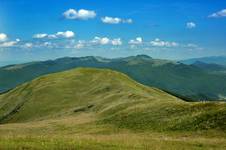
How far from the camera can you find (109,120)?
64.8 metres

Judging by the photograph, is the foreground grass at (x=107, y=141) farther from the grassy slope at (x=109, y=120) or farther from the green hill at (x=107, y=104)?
the green hill at (x=107, y=104)

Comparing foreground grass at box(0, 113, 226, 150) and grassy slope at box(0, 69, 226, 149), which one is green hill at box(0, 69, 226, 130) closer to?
grassy slope at box(0, 69, 226, 149)

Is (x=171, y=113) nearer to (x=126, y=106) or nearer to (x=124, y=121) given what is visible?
(x=124, y=121)

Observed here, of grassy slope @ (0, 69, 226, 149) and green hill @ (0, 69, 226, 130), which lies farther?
green hill @ (0, 69, 226, 130)

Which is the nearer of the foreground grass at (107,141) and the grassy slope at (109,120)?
the foreground grass at (107,141)

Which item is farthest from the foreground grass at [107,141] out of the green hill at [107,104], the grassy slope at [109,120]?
the green hill at [107,104]

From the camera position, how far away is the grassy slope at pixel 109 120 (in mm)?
31609

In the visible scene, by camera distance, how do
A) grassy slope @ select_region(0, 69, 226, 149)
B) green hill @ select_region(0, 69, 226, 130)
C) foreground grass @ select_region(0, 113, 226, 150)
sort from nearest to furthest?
foreground grass @ select_region(0, 113, 226, 150) < grassy slope @ select_region(0, 69, 226, 149) < green hill @ select_region(0, 69, 226, 130)

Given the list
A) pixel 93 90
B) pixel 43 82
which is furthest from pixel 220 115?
pixel 43 82

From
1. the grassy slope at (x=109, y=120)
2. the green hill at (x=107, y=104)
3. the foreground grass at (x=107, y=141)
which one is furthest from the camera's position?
the green hill at (x=107, y=104)

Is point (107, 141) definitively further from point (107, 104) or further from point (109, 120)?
point (107, 104)

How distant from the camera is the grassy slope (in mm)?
31609

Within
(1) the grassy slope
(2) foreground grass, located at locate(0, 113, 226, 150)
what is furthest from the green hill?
(2) foreground grass, located at locate(0, 113, 226, 150)

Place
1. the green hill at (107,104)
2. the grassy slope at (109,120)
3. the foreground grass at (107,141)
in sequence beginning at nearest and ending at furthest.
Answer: the foreground grass at (107,141) → the grassy slope at (109,120) → the green hill at (107,104)
